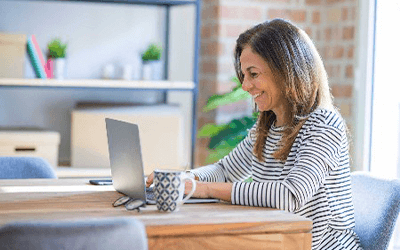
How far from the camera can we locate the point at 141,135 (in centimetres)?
348

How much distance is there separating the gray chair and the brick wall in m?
2.50

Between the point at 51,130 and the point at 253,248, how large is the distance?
2230 mm

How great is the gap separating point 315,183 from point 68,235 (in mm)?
894

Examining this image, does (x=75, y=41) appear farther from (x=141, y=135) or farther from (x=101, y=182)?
(x=101, y=182)

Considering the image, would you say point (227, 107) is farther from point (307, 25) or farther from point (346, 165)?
point (346, 165)

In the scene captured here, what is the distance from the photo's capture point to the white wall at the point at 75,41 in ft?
12.0

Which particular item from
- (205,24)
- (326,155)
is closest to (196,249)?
(326,155)

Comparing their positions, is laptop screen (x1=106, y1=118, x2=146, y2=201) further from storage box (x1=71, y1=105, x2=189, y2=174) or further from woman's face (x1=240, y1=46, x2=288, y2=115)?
storage box (x1=71, y1=105, x2=189, y2=174)

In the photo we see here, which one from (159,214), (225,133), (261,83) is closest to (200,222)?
(159,214)

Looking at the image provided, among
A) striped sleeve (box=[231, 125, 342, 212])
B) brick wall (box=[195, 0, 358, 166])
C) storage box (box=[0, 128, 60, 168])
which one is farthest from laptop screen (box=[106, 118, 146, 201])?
brick wall (box=[195, 0, 358, 166])

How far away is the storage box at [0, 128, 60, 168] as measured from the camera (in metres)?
3.31

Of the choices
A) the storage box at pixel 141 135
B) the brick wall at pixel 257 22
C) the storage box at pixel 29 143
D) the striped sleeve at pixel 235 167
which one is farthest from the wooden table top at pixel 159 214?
the brick wall at pixel 257 22

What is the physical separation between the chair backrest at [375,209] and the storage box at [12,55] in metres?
1.82

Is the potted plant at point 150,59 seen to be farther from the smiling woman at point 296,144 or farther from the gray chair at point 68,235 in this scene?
the gray chair at point 68,235
